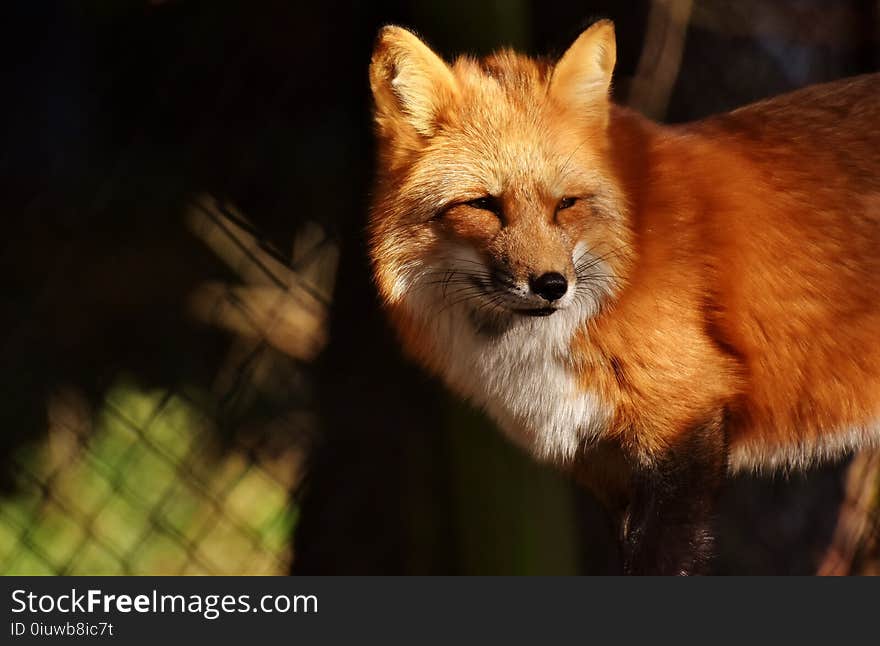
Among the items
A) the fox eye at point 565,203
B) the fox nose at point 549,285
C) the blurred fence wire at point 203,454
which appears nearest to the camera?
the fox nose at point 549,285

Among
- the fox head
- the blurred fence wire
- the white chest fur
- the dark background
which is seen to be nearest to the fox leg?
the white chest fur

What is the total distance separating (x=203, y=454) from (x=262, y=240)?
0.58 metres

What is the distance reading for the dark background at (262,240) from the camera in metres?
2.25

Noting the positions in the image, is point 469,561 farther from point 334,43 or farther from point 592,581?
point 334,43

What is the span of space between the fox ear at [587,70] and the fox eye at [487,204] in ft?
0.76

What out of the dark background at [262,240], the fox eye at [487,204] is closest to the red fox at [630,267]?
the fox eye at [487,204]

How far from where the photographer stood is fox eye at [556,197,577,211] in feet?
5.35

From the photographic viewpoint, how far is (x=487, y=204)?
162 centimetres

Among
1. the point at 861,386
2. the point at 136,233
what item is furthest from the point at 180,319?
the point at 861,386

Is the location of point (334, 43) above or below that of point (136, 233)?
above

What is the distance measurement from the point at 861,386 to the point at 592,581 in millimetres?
693

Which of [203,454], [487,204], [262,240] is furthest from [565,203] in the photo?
[203,454]

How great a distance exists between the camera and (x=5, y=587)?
1845 mm

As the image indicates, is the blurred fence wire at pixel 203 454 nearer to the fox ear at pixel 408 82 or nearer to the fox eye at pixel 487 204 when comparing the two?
the fox ear at pixel 408 82
